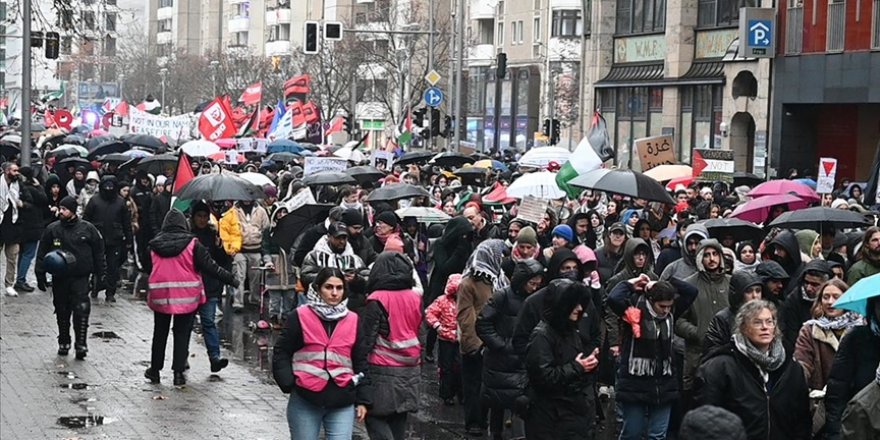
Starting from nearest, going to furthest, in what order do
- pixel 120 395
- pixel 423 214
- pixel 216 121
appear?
1. pixel 120 395
2. pixel 423 214
3. pixel 216 121

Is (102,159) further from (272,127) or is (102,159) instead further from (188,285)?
(188,285)

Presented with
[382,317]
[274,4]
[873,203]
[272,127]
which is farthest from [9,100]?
[382,317]

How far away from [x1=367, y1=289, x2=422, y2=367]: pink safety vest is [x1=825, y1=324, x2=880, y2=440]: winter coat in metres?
3.09

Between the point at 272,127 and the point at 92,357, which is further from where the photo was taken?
the point at 272,127

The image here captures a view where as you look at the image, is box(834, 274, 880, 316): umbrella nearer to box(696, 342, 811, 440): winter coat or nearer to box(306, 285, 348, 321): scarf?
box(696, 342, 811, 440): winter coat

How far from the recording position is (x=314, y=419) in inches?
371

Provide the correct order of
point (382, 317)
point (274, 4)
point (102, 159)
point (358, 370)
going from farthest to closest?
point (274, 4), point (102, 159), point (382, 317), point (358, 370)

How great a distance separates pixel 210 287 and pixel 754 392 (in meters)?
8.18

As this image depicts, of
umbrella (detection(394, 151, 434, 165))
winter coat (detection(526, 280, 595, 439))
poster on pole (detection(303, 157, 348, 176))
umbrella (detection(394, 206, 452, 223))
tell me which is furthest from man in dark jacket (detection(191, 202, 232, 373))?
umbrella (detection(394, 151, 434, 165))

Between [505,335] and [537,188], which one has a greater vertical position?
[537,188]

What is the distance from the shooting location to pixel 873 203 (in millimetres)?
18109

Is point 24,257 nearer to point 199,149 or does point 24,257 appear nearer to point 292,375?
point 199,149

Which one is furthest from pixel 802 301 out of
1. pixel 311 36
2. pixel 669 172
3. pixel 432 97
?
pixel 432 97

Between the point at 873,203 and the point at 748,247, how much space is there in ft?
19.6
